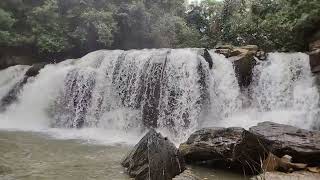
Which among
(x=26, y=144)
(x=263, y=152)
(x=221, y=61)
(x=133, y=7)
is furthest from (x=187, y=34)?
(x=263, y=152)

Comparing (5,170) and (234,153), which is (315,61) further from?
(5,170)

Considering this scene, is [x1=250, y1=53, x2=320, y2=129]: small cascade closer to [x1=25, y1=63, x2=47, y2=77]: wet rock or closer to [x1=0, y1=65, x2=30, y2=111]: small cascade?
[x1=25, y1=63, x2=47, y2=77]: wet rock

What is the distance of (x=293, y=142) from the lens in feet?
24.1

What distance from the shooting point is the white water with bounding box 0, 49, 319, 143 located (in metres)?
11.4

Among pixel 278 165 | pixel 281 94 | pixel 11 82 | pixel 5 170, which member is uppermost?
pixel 11 82

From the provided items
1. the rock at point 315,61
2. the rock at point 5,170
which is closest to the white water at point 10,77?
the rock at point 5,170

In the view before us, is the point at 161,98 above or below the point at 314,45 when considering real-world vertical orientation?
below

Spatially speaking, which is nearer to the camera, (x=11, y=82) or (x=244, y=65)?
(x=244, y=65)

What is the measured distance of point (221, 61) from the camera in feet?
42.2

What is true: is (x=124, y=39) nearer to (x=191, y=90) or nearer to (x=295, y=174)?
(x=191, y=90)

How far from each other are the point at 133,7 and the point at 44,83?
20.7ft

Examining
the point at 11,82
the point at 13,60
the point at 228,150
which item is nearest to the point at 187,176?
the point at 228,150

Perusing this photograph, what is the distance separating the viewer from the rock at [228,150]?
689 cm

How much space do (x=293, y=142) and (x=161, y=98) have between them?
5.31 metres
